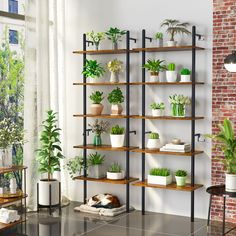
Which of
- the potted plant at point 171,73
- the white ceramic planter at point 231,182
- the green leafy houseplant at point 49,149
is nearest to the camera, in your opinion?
the white ceramic planter at point 231,182

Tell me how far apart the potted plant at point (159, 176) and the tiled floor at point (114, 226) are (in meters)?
0.46

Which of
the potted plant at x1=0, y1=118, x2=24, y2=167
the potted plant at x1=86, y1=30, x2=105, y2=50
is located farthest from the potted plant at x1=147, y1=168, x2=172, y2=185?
the potted plant at x1=86, y1=30, x2=105, y2=50

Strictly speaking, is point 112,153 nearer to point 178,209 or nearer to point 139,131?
point 139,131

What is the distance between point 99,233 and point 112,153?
156 cm

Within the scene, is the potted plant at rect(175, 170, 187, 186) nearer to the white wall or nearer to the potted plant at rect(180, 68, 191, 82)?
the white wall

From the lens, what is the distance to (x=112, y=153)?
7.14 metres

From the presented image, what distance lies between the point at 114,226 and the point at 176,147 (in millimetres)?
1208

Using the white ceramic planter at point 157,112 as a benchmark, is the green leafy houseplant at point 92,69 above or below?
above

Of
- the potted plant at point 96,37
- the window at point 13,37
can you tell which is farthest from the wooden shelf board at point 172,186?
the window at point 13,37

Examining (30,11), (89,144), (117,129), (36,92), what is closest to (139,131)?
(117,129)

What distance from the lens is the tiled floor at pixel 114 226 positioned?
5.82 m

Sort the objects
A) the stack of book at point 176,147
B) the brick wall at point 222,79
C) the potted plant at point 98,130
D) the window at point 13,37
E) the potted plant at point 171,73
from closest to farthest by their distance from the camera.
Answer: the brick wall at point 222,79
the stack of book at point 176,147
the potted plant at point 171,73
the window at point 13,37
the potted plant at point 98,130

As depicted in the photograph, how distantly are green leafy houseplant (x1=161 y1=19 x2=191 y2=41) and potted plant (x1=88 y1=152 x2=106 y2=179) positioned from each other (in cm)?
188

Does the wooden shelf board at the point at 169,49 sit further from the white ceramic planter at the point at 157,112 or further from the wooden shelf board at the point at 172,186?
the wooden shelf board at the point at 172,186
